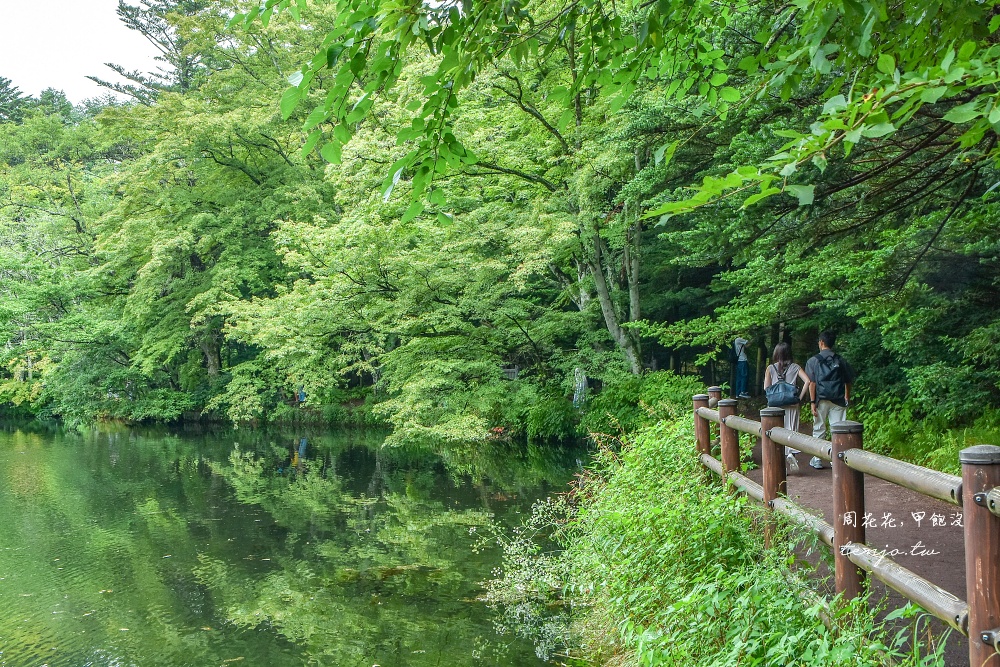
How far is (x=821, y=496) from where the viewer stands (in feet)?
20.7

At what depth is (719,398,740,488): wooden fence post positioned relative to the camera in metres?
5.57

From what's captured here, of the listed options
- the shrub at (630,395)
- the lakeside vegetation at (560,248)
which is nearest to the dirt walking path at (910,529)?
the lakeside vegetation at (560,248)

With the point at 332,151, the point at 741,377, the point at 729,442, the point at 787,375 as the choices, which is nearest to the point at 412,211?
the point at 332,151

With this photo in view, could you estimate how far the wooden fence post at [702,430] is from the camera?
22.0 ft

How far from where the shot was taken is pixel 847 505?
134 inches

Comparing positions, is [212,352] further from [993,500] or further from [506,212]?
[993,500]

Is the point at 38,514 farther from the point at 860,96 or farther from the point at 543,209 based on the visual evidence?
the point at 860,96

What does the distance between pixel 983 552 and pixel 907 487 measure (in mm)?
386

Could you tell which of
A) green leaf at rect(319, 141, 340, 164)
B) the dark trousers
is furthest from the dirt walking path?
the dark trousers

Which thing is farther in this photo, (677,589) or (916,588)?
(677,589)

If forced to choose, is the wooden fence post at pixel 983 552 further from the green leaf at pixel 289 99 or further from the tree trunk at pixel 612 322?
the tree trunk at pixel 612 322

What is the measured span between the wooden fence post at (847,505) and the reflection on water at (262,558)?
3261 mm

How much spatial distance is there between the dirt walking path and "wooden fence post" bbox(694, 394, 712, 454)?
0.77 m

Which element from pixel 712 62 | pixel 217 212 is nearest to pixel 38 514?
pixel 712 62
